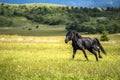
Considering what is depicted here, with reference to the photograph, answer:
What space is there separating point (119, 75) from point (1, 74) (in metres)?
4.99

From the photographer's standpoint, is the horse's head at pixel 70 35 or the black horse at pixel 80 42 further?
the black horse at pixel 80 42

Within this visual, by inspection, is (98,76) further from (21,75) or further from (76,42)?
(76,42)

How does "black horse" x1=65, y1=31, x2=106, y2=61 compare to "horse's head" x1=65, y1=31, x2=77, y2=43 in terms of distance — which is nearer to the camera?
"horse's head" x1=65, y1=31, x2=77, y2=43

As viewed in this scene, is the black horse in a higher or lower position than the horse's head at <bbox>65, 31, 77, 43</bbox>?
lower

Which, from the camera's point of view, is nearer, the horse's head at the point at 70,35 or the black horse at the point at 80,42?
the horse's head at the point at 70,35

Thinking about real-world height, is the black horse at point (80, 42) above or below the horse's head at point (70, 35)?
below

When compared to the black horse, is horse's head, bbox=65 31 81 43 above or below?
above

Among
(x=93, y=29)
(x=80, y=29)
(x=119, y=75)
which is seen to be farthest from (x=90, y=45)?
(x=80, y=29)

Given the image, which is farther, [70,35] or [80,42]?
[80,42]

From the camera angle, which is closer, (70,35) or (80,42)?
(70,35)

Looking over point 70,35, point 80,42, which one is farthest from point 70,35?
point 80,42

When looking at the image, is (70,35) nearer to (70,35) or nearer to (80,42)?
(70,35)

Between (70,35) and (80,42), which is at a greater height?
(70,35)

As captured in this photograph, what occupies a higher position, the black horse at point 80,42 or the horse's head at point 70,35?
the horse's head at point 70,35
